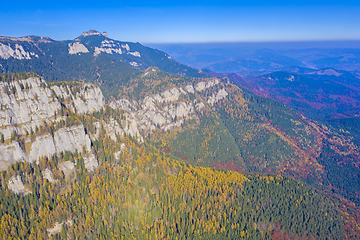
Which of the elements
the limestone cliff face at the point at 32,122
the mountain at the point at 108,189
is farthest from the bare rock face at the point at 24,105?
the mountain at the point at 108,189

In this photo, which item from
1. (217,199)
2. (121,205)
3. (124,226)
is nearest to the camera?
(124,226)

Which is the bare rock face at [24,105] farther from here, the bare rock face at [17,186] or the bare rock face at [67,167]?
the bare rock face at [67,167]

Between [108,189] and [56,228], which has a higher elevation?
[108,189]

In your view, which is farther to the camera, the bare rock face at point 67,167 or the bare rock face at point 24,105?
the bare rock face at point 67,167

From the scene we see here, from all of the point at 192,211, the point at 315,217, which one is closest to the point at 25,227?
the point at 192,211

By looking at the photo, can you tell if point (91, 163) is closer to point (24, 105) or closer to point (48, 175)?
point (48, 175)

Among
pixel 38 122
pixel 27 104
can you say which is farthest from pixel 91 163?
pixel 27 104

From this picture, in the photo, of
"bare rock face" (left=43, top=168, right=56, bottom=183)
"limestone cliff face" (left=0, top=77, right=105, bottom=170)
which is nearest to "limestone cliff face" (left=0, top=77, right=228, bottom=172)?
"limestone cliff face" (left=0, top=77, right=105, bottom=170)

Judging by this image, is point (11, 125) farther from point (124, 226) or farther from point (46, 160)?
point (124, 226)
